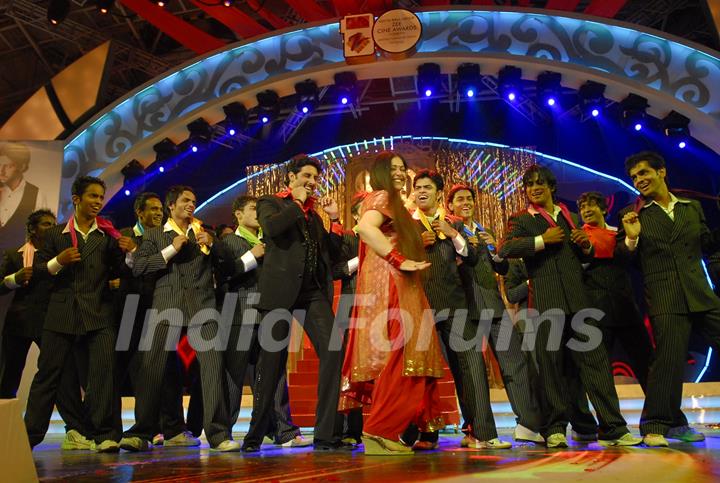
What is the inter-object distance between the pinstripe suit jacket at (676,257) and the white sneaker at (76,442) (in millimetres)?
3646

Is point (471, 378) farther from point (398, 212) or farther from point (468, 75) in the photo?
point (468, 75)

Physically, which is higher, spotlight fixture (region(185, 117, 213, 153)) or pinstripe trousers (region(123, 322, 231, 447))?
spotlight fixture (region(185, 117, 213, 153))

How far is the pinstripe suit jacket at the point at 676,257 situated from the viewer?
3828mm

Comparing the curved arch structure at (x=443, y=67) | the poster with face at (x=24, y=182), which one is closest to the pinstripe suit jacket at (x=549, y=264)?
the curved arch structure at (x=443, y=67)

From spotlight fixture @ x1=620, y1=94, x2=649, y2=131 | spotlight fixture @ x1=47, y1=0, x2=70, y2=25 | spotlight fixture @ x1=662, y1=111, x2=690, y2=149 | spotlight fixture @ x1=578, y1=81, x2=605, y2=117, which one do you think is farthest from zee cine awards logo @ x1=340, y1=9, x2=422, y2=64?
spotlight fixture @ x1=47, y1=0, x2=70, y2=25

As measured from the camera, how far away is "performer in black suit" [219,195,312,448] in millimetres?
4539

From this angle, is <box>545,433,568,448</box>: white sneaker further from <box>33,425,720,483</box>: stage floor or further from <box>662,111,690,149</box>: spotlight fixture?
<box>662,111,690,149</box>: spotlight fixture

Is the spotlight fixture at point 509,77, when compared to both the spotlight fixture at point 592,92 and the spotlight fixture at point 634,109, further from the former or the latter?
the spotlight fixture at point 634,109

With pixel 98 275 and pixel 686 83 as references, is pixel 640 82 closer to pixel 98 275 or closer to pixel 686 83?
pixel 686 83

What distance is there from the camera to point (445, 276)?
13.9 feet

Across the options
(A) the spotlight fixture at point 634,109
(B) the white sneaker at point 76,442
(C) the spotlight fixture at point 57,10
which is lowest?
(B) the white sneaker at point 76,442

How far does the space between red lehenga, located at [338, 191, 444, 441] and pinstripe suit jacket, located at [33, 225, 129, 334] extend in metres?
1.74

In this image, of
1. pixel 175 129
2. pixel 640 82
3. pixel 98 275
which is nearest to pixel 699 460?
pixel 98 275

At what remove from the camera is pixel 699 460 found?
2.91 m
